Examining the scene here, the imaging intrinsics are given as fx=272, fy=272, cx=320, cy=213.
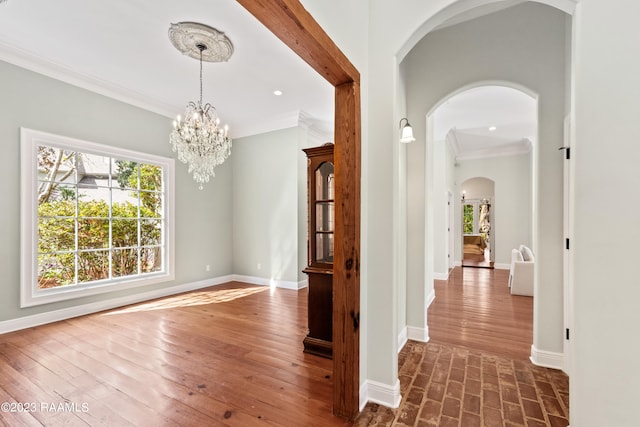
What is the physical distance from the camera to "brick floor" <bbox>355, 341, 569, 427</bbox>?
1.85m

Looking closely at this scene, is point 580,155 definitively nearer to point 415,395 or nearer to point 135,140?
point 415,395

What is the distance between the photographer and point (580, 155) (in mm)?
1497

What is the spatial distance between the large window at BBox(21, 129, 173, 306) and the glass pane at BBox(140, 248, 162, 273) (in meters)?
0.02

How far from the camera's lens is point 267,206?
5.76 m

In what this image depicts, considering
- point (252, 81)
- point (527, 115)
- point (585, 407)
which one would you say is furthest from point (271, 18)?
point (527, 115)

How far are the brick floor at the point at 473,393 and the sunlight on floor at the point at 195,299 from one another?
3.23 meters

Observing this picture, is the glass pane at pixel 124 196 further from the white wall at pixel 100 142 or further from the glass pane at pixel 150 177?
the white wall at pixel 100 142

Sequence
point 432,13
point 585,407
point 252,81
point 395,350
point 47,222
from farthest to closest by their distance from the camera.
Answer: point 252,81
point 47,222
point 395,350
point 432,13
point 585,407

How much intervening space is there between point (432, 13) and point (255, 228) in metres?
4.89

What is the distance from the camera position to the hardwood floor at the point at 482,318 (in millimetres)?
3012

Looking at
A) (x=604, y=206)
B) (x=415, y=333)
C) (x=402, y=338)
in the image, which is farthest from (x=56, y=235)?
(x=604, y=206)

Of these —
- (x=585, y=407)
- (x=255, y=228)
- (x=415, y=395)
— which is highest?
(x=255, y=228)

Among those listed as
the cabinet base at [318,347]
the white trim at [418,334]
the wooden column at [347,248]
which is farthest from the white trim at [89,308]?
the white trim at [418,334]

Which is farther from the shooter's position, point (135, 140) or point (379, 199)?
point (135, 140)
